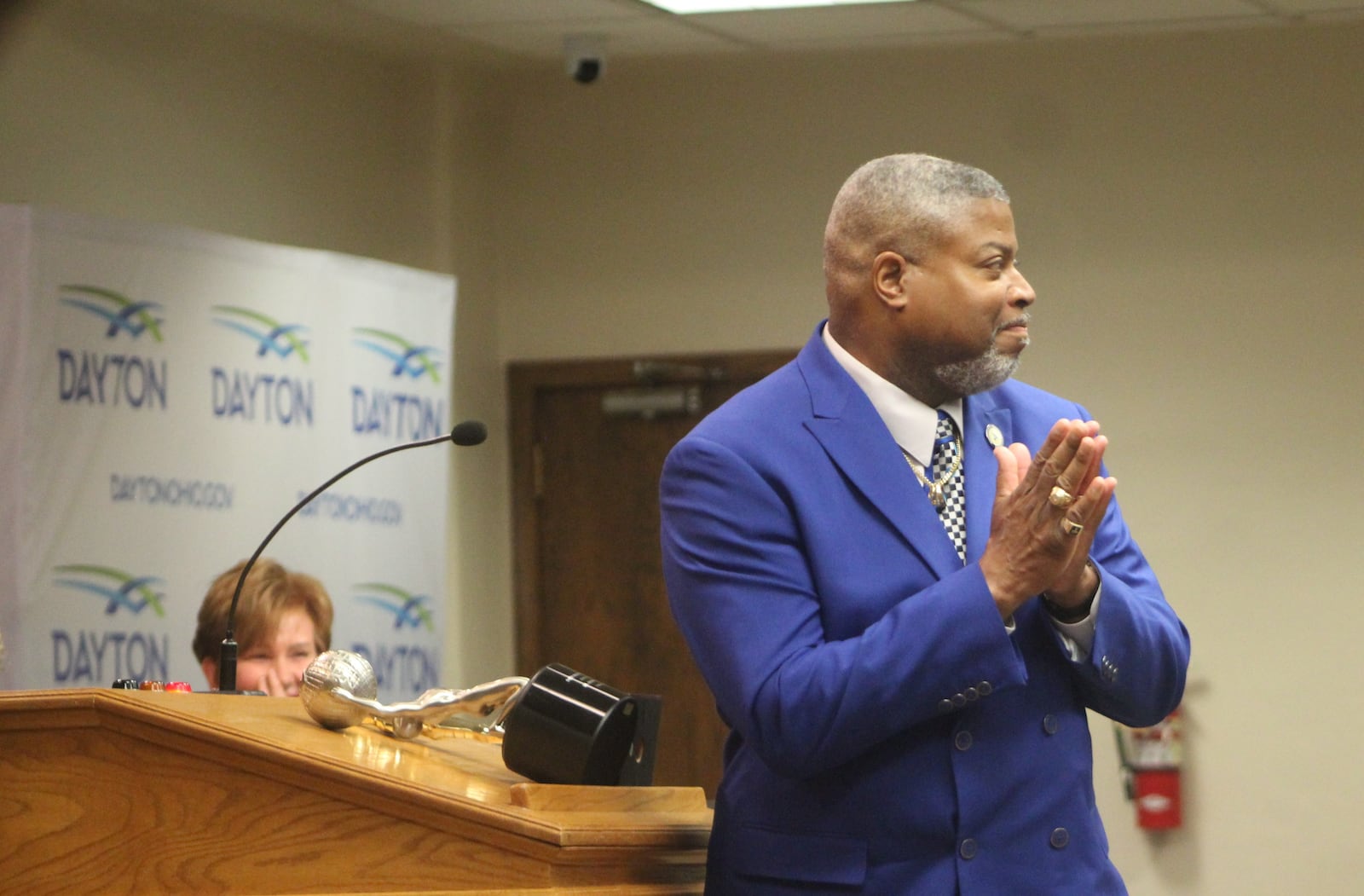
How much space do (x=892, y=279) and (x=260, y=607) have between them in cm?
197

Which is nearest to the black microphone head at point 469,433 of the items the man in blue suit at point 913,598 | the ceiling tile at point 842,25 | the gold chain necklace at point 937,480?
the man in blue suit at point 913,598

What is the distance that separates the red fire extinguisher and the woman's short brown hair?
3.23 meters

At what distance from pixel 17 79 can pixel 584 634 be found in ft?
9.49

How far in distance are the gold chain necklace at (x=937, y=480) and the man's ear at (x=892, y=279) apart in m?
0.17

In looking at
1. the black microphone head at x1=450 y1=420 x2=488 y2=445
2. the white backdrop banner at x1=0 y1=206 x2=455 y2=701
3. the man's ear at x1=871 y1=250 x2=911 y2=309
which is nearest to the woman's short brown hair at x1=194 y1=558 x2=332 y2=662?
the white backdrop banner at x1=0 y1=206 x2=455 y2=701

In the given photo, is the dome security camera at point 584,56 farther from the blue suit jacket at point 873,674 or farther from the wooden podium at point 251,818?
the wooden podium at point 251,818

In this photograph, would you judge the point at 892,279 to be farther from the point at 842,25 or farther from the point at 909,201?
the point at 842,25

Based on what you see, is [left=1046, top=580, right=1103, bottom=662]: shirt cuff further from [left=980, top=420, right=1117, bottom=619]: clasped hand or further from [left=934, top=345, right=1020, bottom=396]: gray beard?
[left=934, top=345, right=1020, bottom=396]: gray beard

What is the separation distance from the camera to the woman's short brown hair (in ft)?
11.5

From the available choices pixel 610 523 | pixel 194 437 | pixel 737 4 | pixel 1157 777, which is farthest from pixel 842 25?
pixel 1157 777

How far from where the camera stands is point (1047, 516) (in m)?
1.70

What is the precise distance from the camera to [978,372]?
1938mm

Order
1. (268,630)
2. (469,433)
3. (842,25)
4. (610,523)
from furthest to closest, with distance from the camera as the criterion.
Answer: (610,523) < (842,25) < (268,630) < (469,433)

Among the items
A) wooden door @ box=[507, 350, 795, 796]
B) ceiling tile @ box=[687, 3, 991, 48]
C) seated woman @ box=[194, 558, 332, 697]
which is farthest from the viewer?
wooden door @ box=[507, 350, 795, 796]
